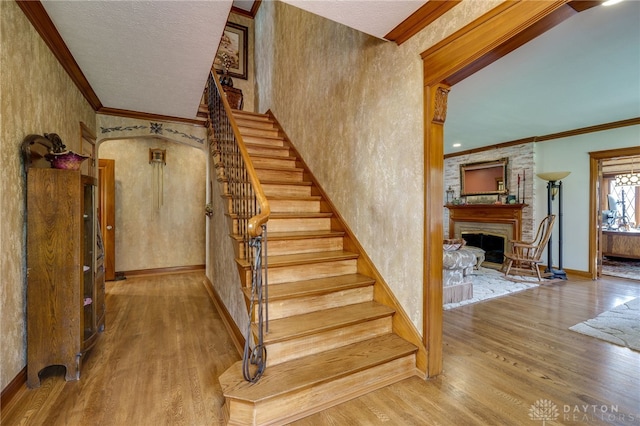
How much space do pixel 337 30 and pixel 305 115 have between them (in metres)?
1.08

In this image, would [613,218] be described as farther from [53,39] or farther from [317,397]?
[53,39]

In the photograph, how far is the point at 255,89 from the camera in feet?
21.7

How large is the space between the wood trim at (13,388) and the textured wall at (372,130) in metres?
2.60

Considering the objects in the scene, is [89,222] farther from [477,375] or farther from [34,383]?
[477,375]

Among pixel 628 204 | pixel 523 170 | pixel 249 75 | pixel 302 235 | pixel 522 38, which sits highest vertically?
pixel 249 75

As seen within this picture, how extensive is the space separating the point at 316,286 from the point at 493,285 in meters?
3.60

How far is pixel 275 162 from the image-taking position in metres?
4.02

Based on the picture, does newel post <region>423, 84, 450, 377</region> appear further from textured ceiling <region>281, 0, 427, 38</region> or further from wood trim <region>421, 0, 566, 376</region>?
textured ceiling <region>281, 0, 427, 38</region>

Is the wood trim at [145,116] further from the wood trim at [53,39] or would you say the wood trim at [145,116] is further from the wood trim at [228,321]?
the wood trim at [228,321]

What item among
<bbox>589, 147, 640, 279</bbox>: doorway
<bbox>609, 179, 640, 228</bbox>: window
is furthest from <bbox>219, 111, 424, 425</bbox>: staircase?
<bbox>609, 179, 640, 228</bbox>: window

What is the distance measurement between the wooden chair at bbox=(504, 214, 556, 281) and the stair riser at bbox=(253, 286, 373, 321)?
3955mm

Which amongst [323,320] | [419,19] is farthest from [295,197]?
[419,19]

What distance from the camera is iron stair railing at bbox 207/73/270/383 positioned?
179 centimetres

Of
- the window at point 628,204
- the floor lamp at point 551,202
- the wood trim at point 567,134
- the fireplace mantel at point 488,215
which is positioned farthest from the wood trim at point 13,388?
the window at point 628,204
